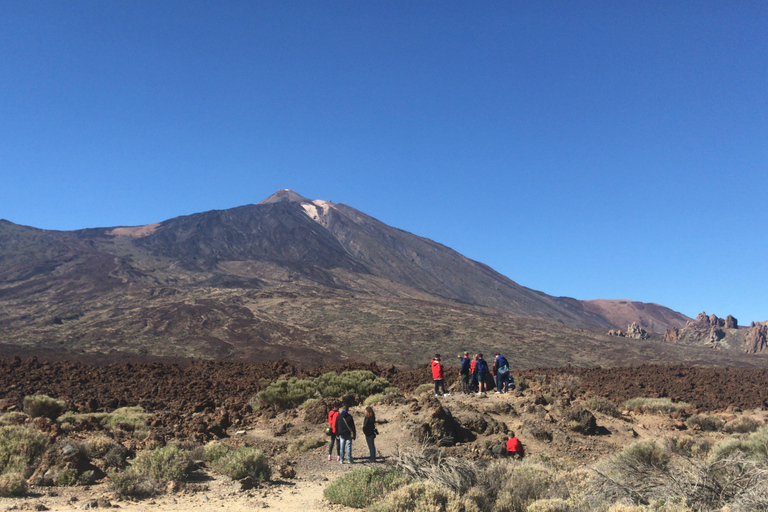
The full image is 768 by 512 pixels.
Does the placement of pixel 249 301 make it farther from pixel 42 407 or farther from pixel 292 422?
pixel 292 422

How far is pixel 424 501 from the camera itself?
19.7 feet

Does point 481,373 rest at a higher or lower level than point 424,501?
higher

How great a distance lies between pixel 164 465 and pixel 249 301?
184 feet

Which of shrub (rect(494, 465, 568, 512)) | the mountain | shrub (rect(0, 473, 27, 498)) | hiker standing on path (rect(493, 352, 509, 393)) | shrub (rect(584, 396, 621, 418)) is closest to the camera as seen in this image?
shrub (rect(494, 465, 568, 512))

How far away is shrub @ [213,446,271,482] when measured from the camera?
27.3 feet

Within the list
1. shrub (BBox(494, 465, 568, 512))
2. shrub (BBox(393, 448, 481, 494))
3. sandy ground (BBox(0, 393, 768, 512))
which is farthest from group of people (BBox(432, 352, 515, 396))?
shrub (BBox(494, 465, 568, 512))

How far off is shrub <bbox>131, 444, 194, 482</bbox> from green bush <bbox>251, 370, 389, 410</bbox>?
22.1 feet

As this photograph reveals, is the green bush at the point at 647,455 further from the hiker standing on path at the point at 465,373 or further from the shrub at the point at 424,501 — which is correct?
the hiker standing on path at the point at 465,373

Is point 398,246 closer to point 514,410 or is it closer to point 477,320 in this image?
point 477,320

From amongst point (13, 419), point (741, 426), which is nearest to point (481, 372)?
point (741, 426)

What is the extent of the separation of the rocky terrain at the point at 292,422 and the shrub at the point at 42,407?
1.67 ft

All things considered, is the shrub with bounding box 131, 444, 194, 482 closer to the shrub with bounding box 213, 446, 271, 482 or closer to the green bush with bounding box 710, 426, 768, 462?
the shrub with bounding box 213, 446, 271, 482

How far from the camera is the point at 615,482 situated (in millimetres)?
6250

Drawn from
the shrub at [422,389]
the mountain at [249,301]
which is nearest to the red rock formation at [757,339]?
the mountain at [249,301]
